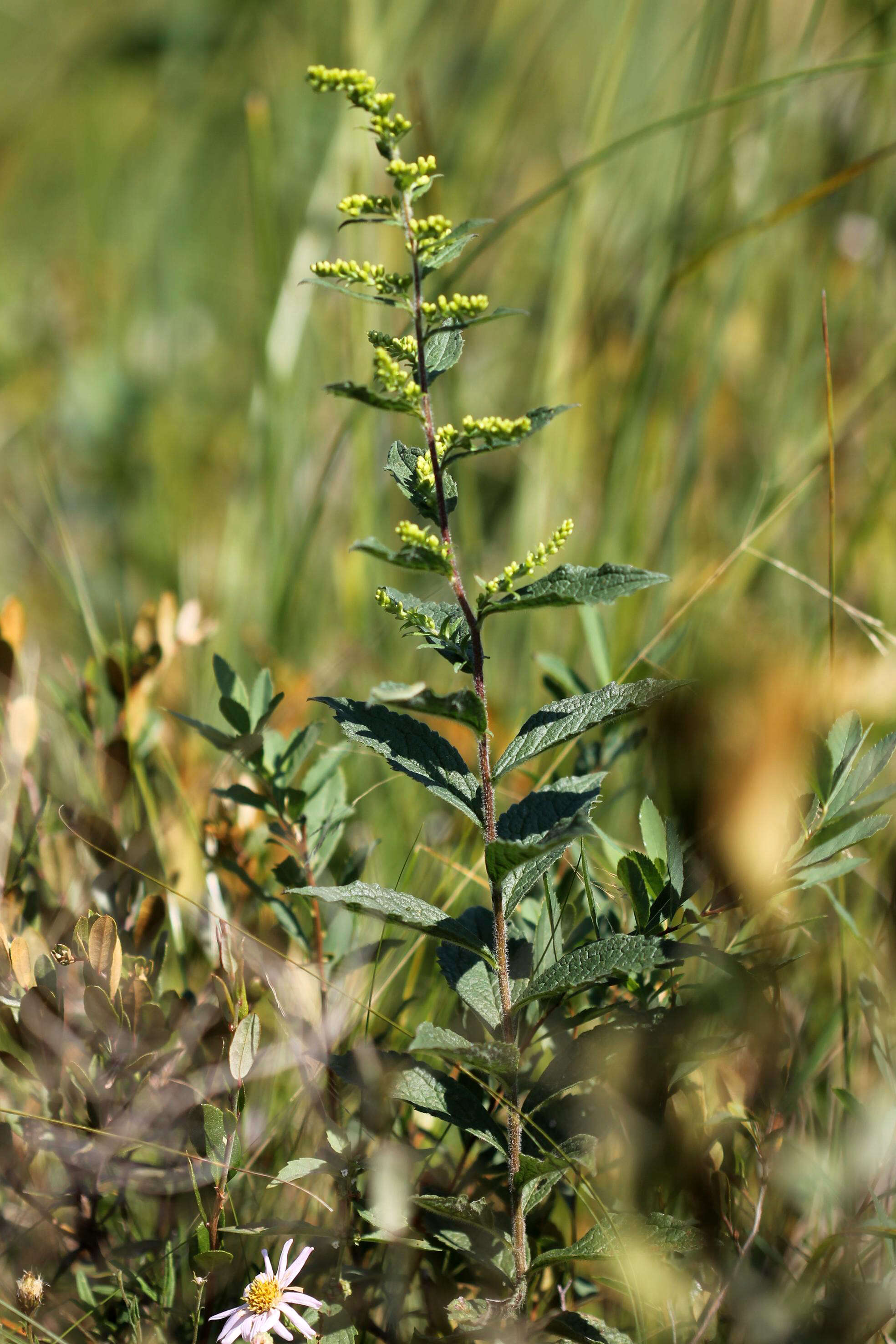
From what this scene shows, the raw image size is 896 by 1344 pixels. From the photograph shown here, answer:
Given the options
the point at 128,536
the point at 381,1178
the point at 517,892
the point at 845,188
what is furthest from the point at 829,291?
the point at 381,1178

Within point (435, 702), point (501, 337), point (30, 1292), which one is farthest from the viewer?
point (501, 337)

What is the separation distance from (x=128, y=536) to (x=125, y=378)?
0.38 metres

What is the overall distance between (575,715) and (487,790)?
0.06 meters

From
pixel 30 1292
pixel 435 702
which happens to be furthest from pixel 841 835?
pixel 30 1292

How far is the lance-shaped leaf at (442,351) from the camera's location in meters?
0.56

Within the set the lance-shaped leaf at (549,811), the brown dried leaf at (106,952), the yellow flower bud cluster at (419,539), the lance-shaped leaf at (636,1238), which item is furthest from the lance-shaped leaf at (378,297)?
the lance-shaped leaf at (636,1238)

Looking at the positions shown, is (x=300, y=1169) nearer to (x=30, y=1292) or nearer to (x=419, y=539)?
(x=30, y=1292)

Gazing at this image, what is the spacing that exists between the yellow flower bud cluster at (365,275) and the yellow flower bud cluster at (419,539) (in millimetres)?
124

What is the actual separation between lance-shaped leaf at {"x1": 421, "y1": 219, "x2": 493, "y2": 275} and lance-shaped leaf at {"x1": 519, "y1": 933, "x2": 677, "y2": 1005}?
1.07 feet

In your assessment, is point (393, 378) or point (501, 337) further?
point (501, 337)

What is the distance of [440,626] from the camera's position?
560mm

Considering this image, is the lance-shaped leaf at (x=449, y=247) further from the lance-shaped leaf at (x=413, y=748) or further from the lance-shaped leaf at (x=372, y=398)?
the lance-shaped leaf at (x=413, y=748)

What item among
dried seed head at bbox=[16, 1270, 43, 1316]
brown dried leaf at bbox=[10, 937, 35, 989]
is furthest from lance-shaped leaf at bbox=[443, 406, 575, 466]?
A: dried seed head at bbox=[16, 1270, 43, 1316]

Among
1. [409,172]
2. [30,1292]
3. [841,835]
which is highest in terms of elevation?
[409,172]
